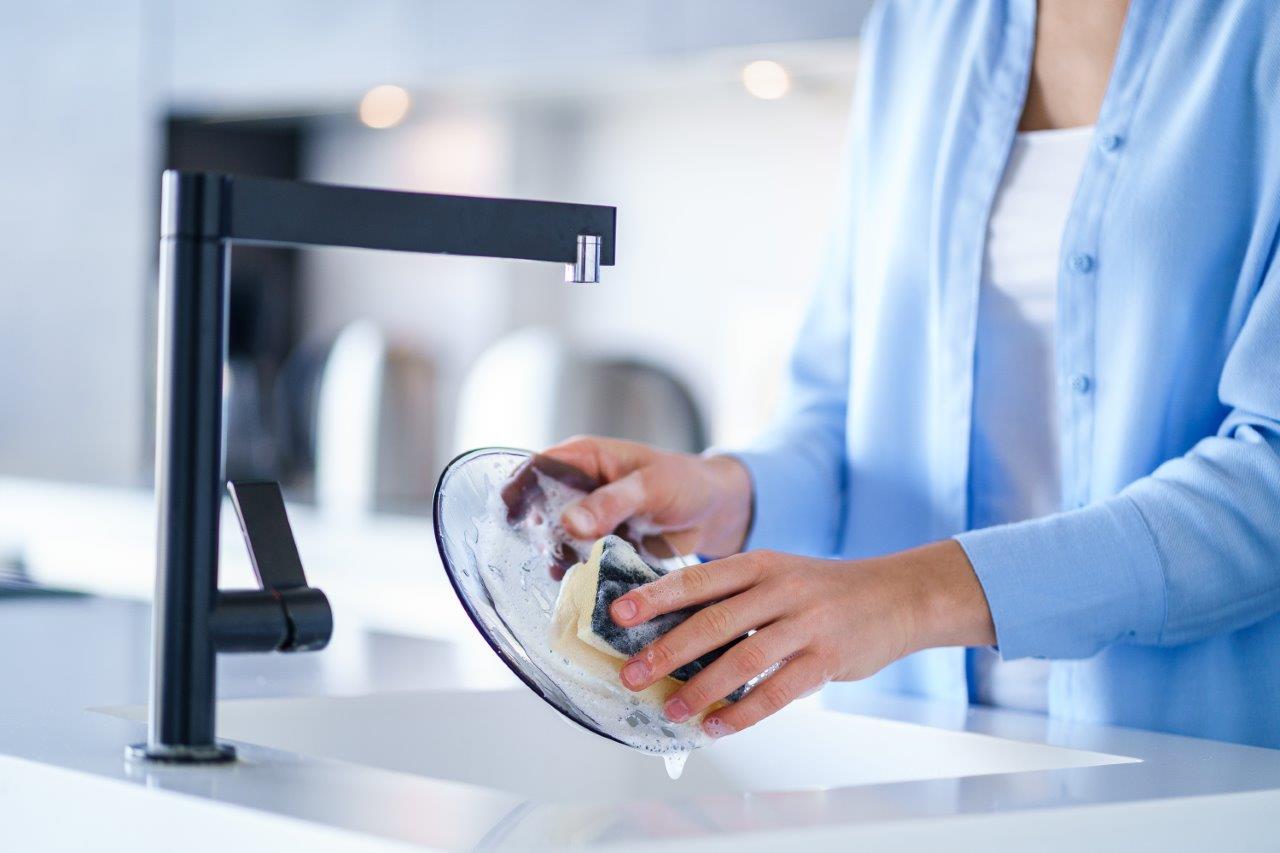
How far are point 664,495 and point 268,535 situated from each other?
374mm

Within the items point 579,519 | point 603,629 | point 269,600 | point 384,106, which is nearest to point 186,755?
point 269,600

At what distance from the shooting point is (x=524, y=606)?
0.78 meters

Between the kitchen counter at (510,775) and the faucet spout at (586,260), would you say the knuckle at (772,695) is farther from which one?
the faucet spout at (586,260)

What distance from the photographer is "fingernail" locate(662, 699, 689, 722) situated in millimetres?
751

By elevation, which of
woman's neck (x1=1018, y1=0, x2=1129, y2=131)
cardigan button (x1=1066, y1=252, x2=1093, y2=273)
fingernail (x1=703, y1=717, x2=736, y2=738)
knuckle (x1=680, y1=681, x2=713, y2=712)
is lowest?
fingernail (x1=703, y1=717, x2=736, y2=738)

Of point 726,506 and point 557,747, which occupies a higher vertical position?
point 726,506

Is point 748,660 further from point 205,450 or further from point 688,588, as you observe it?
point 205,450

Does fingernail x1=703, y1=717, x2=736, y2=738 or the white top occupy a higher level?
the white top

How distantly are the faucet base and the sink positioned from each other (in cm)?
22

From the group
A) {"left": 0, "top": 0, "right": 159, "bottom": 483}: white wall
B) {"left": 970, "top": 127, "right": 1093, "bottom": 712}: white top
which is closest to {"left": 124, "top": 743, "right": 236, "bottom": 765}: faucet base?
{"left": 970, "top": 127, "right": 1093, "bottom": 712}: white top

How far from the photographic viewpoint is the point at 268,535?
737mm

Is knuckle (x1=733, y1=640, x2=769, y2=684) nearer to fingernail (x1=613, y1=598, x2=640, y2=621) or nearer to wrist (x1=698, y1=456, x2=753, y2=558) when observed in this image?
fingernail (x1=613, y1=598, x2=640, y2=621)

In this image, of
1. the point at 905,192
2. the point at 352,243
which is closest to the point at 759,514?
the point at 905,192

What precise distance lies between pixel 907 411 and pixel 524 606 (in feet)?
1.84
